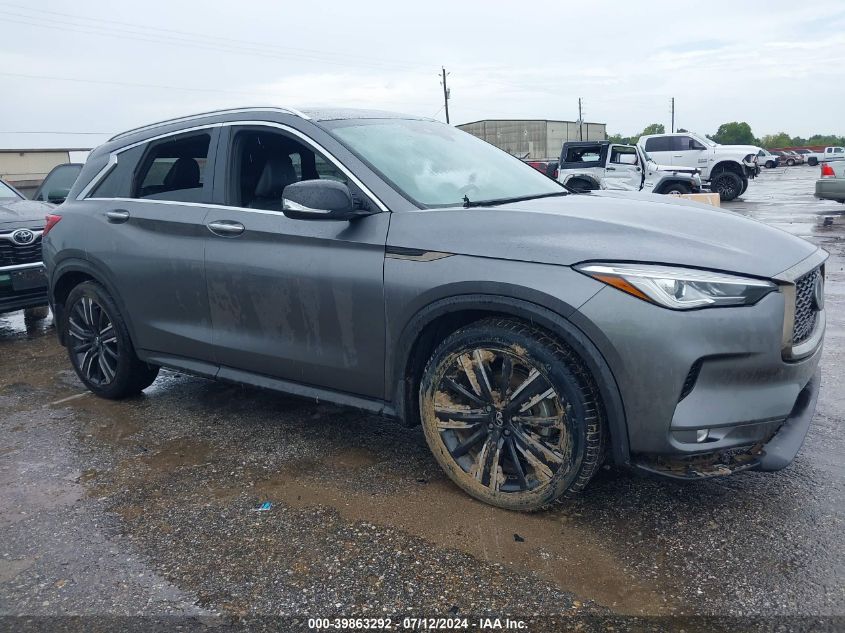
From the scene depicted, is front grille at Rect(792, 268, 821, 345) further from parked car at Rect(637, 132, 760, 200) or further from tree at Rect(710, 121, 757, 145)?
tree at Rect(710, 121, 757, 145)

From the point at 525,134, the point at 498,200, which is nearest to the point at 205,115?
the point at 498,200

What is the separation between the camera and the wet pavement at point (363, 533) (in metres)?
2.52

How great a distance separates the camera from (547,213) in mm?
3016

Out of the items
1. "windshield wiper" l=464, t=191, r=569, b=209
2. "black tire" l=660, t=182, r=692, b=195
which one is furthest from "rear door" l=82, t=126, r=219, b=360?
"black tire" l=660, t=182, r=692, b=195

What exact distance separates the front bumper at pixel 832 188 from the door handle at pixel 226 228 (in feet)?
46.0

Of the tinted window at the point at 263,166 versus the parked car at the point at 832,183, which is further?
the parked car at the point at 832,183

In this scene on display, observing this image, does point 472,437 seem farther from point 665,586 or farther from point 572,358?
point 665,586

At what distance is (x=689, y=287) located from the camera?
260cm

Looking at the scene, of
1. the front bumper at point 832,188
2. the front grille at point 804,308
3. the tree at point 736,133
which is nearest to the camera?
the front grille at point 804,308

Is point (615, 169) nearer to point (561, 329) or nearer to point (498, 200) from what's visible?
point (498, 200)

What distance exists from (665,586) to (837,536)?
79 centimetres

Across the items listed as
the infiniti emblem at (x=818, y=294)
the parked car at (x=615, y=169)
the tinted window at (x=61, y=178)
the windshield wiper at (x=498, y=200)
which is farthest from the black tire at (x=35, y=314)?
the parked car at (x=615, y=169)

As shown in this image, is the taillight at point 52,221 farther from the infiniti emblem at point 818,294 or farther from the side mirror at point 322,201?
the infiniti emblem at point 818,294

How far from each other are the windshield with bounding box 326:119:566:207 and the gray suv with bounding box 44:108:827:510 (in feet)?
0.06
